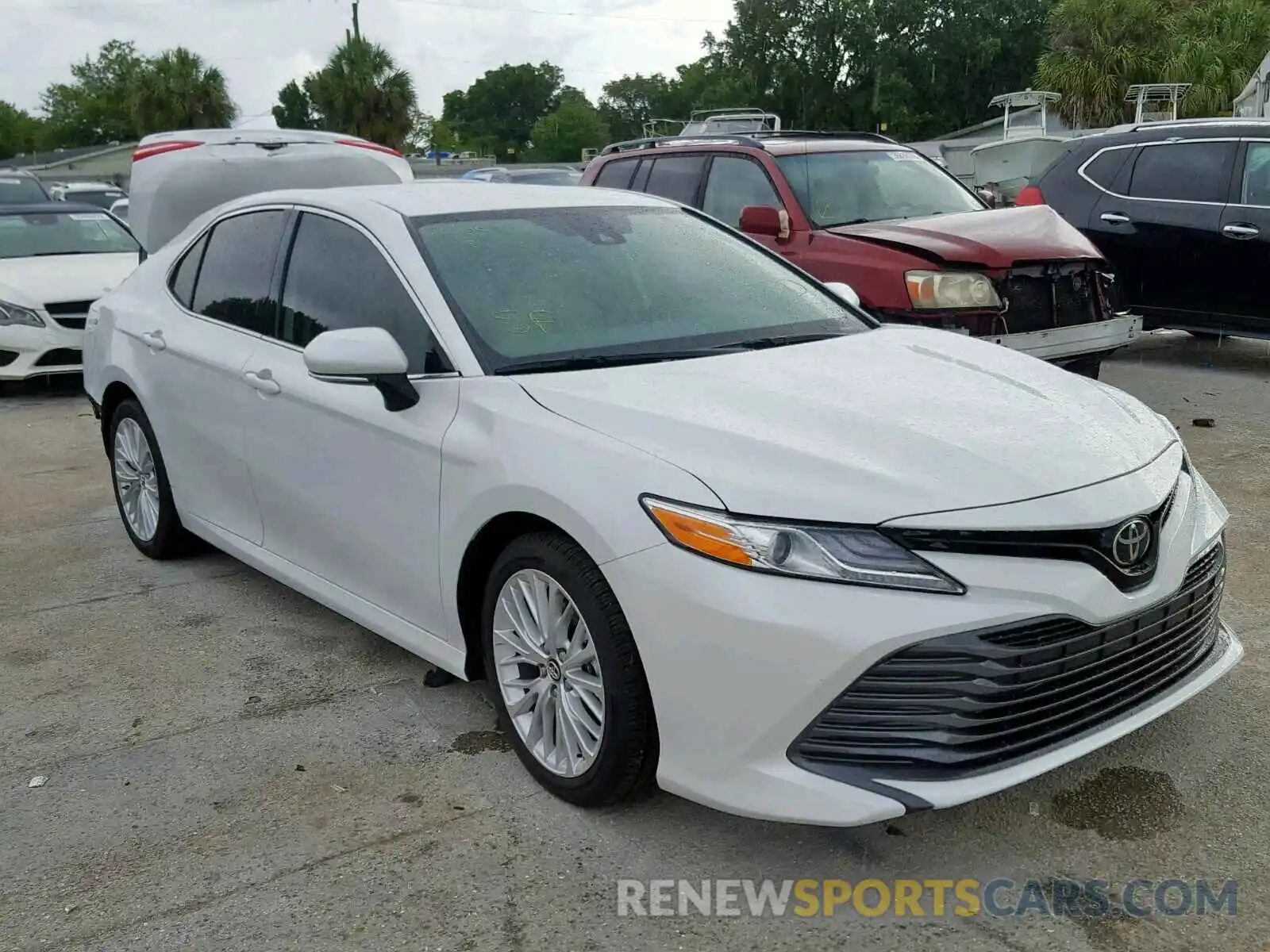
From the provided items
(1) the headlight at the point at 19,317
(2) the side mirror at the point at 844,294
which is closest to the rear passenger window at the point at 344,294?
(2) the side mirror at the point at 844,294

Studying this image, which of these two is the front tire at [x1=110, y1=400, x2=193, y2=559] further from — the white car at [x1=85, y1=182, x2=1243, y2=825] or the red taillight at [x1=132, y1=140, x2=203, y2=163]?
the red taillight at [x1=132, y1=140, x2=203, y2=163]

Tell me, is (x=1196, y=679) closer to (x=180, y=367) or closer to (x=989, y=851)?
(x=989, y=851)

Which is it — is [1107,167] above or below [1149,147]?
below

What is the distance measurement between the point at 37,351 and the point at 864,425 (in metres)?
8.42

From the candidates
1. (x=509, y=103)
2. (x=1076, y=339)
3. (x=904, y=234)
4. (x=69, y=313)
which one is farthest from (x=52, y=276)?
(x=509, y=103)

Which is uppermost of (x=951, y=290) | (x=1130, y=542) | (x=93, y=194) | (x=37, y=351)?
(x=951, y=290)

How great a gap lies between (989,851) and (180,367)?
342 centimetres

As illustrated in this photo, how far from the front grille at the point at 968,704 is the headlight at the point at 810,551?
0.15 meters

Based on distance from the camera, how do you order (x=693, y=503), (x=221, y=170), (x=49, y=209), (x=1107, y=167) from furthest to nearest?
1. (x=49, y=209)
2. (x=1107, y=167)
3. (x=221, y=170)
4. (x=693, y=503)

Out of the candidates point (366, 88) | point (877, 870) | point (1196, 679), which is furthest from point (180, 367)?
point (366, 88)

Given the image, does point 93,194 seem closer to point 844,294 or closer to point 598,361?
point 844,294

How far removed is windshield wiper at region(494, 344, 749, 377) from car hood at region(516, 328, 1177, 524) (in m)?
0.05

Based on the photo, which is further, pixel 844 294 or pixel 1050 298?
pixel 1050 298

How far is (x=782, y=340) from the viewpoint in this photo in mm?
3854
